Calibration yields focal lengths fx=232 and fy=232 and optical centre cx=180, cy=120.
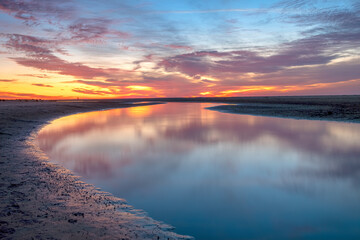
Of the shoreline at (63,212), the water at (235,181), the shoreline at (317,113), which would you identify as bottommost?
the water at (235,181)

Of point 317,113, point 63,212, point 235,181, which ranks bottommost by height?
point 235,181

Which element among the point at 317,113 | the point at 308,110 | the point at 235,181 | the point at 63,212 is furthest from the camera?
the point at 308,110

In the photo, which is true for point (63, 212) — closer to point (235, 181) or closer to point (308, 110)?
point (235, 181)

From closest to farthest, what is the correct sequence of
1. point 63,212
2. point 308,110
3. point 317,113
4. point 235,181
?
point 63,212 < point 235,181 < point 317,113 < point 308,110

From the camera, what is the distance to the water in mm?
5582

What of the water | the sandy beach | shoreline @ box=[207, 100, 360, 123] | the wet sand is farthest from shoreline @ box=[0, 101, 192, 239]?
the wet sand

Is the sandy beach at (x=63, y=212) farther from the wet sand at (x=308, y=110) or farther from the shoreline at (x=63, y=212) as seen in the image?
the wet sand at (x=308, y=110)

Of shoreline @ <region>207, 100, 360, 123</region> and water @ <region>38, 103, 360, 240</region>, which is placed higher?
shoreline @ <region>207, 100, 360, 123</region>

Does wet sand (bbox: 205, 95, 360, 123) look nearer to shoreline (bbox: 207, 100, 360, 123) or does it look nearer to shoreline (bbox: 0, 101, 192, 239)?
shoreline (bbox: 207, 100, 360, 123)

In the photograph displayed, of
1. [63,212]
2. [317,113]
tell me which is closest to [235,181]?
[63,212]

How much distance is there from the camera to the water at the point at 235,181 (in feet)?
18.3

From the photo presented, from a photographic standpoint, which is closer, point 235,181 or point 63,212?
point 63,212

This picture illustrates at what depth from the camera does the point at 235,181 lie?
8461 mm

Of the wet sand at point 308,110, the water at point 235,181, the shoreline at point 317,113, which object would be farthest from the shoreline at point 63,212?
the wet sand at point 308,110
